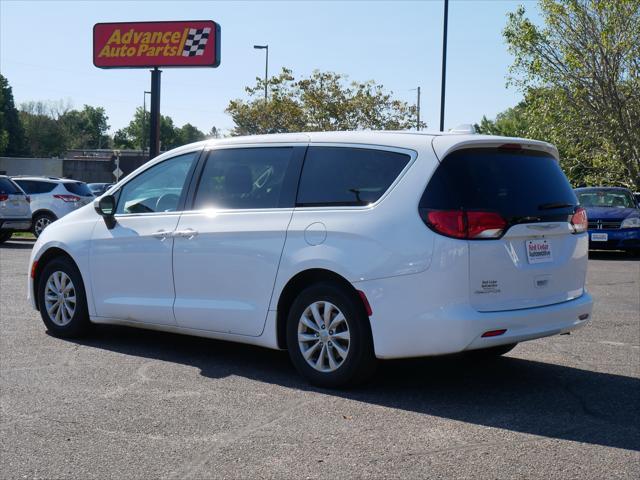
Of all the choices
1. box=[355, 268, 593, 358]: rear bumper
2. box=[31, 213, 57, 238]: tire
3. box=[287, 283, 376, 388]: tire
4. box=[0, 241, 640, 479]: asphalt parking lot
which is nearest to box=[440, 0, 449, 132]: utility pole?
box=[31, 213, 57, 238]: tire

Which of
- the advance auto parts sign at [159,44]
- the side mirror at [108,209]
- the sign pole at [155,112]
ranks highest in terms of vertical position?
the advance auto parts sign at [159,44]

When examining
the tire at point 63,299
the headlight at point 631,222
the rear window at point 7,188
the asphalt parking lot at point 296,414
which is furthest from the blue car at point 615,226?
the tire at point 63,299

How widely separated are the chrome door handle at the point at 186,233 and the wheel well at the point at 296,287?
101cm

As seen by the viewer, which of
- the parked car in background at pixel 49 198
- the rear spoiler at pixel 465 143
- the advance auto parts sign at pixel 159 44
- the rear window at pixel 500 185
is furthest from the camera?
the advance auto parts sign at pixel 159 44

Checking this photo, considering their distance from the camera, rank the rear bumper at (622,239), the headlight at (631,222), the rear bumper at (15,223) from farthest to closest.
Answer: the rear bumper at (15,223) < the headlight at (631,222) < the rear bumper at (622,239)

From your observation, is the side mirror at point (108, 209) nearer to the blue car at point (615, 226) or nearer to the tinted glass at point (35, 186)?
the blue car at point (615, 226)

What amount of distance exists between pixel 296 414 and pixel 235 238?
1.67 metres

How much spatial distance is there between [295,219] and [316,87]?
41.1 meters

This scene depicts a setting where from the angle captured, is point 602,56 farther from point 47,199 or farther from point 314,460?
point 314,460

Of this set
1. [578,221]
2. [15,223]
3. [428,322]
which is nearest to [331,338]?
[428,322]

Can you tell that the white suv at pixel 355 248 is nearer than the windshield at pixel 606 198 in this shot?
Yes

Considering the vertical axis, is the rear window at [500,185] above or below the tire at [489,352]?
above

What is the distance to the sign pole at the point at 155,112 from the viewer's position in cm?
2694

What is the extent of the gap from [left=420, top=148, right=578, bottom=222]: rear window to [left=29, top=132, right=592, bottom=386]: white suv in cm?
1
